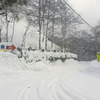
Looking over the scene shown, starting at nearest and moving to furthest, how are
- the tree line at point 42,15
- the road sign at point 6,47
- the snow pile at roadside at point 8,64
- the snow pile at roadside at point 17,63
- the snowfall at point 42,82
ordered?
the snowfall at point 42,82, the snow pile at roadside at point 8,64, the snow pile at roadside at point 17,63, the road sign at point 6,47, the tree line at point 42,15

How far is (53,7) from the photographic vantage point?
817 inches

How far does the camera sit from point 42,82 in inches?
288

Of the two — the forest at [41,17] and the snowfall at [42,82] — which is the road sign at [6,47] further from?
the forest at [41,17]

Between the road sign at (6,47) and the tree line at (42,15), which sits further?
the tree line at (42,15)

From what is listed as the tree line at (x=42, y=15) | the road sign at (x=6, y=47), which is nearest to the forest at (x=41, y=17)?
the tree line at (x=42, y=15)

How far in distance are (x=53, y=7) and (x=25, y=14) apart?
14.6ft

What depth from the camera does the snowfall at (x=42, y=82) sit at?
487 centimetres

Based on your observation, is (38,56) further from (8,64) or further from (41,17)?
(41,17)

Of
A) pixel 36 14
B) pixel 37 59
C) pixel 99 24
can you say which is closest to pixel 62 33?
pixel 36 14

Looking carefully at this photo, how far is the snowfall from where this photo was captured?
16.0 ft

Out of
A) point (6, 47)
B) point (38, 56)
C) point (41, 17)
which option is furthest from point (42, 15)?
point (6, 47)

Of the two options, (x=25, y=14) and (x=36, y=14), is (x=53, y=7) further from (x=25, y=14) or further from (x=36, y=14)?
(x=25, y=14)

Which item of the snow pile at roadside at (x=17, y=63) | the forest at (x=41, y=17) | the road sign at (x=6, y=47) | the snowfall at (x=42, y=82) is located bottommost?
the snowfall at (x=42, y=82)

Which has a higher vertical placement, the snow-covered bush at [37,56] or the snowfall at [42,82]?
the snow-covered bush at [37,56]
